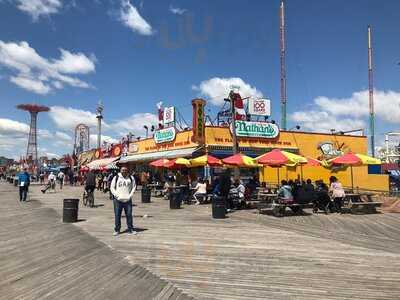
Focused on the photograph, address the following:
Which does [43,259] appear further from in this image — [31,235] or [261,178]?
[261,178]

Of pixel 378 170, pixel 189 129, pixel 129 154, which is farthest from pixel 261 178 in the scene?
pixel 129 154

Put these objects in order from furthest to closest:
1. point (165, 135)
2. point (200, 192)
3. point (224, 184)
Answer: point (165, 135)
point (200, 192)
point (224, 184)

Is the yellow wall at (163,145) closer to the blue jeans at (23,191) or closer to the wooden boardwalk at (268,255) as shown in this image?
the blue jeans at (23,191)

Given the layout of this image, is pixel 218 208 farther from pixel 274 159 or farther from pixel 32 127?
pixel 32 127

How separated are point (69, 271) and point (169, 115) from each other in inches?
1049

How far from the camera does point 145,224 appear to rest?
1311 cm

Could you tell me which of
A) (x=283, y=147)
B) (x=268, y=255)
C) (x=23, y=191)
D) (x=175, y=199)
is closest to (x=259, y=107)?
(x=283, y=147)

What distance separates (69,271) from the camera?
7426 millimetres

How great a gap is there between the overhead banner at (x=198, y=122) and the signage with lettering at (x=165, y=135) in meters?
4.34

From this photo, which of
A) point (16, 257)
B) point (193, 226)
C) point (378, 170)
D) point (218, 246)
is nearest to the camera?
point (16, 257)

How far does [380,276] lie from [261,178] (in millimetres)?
23826

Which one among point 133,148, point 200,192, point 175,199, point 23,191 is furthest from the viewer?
point 133,148

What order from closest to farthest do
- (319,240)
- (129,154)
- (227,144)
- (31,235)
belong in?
1. (319,240)
2. (31,235)
3. (227,144)
4. (129,154)

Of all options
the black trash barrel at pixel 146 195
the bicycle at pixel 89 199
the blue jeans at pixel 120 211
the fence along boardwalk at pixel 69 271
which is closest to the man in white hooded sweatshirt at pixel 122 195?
the blue jeans at pixel 120 211
